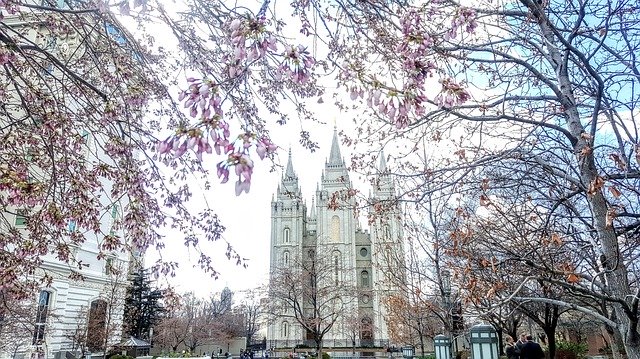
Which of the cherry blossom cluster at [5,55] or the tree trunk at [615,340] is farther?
the tree trunk at [615,340]

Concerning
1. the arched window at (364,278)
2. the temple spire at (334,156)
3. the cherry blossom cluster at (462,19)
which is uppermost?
the temple spire at (334,156)

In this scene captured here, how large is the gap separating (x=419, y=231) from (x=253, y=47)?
9289 mm

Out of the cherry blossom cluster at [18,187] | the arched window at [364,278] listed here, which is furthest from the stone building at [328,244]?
the cherry blossom cluster at [18,187]

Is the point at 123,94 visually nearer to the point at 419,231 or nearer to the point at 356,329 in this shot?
the point at 419,231

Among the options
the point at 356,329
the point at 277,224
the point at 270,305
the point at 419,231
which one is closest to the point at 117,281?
the point at 270,305

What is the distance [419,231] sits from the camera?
36.3 feet

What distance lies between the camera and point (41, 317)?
16.5 metres

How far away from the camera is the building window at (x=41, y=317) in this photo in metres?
15.7

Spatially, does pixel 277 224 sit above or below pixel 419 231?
above

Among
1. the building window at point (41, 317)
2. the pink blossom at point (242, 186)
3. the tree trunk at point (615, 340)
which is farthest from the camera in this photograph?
the building window at point (41, 317)

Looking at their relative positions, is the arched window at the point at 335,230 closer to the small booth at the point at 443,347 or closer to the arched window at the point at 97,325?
the arched window at the point at 97,325

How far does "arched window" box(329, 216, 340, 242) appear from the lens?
60.1 m

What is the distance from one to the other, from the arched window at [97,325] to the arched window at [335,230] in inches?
1618

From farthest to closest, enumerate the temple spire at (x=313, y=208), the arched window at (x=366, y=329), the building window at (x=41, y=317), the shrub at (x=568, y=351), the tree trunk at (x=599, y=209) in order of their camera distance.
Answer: the temple spire at (x=313, y=208), the arched window at (x=366, y=329), the shrub at (x=568, y=351), the building window at (x=41, y=317), the tree trunk at (x=599, y=209)
